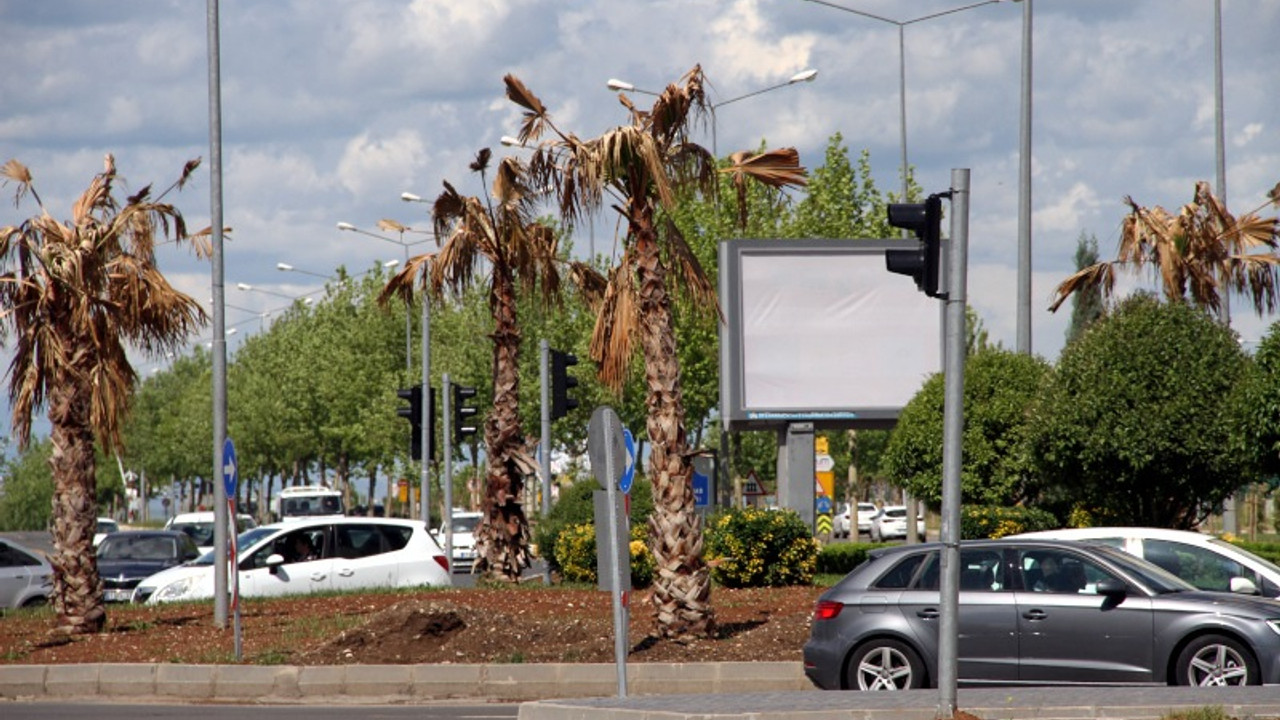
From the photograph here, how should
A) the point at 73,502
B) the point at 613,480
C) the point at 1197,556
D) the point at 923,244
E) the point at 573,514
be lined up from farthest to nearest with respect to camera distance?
the point at 573,514 < the point at 73,502 < the point at 1197,556 < the point at 613,480 < the point at 923,244

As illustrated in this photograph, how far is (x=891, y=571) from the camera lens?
49.6ft

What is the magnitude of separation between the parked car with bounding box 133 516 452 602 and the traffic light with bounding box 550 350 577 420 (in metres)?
2.63

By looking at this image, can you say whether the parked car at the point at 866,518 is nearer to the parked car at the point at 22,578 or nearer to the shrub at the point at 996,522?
the shrub at the point at 996,522

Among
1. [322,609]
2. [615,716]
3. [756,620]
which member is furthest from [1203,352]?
[615,716]

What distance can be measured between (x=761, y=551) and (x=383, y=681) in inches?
370

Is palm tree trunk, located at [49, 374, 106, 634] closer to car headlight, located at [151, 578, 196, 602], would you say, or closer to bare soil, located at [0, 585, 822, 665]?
bare soil, located at [0, 585, 822, 665]

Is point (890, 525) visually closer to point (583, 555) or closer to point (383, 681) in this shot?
point (583, 555)

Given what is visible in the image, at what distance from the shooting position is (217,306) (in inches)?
861

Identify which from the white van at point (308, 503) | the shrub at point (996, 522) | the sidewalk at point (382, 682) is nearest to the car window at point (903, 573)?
the sidewalk at point (382, 682)

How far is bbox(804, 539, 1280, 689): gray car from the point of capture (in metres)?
14.2

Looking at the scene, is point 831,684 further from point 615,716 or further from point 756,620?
point 756,620

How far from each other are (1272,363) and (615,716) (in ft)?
47.6

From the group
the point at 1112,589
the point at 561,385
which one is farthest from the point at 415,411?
the point at 1112,589

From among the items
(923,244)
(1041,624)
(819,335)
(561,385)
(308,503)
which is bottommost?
(308,503)
